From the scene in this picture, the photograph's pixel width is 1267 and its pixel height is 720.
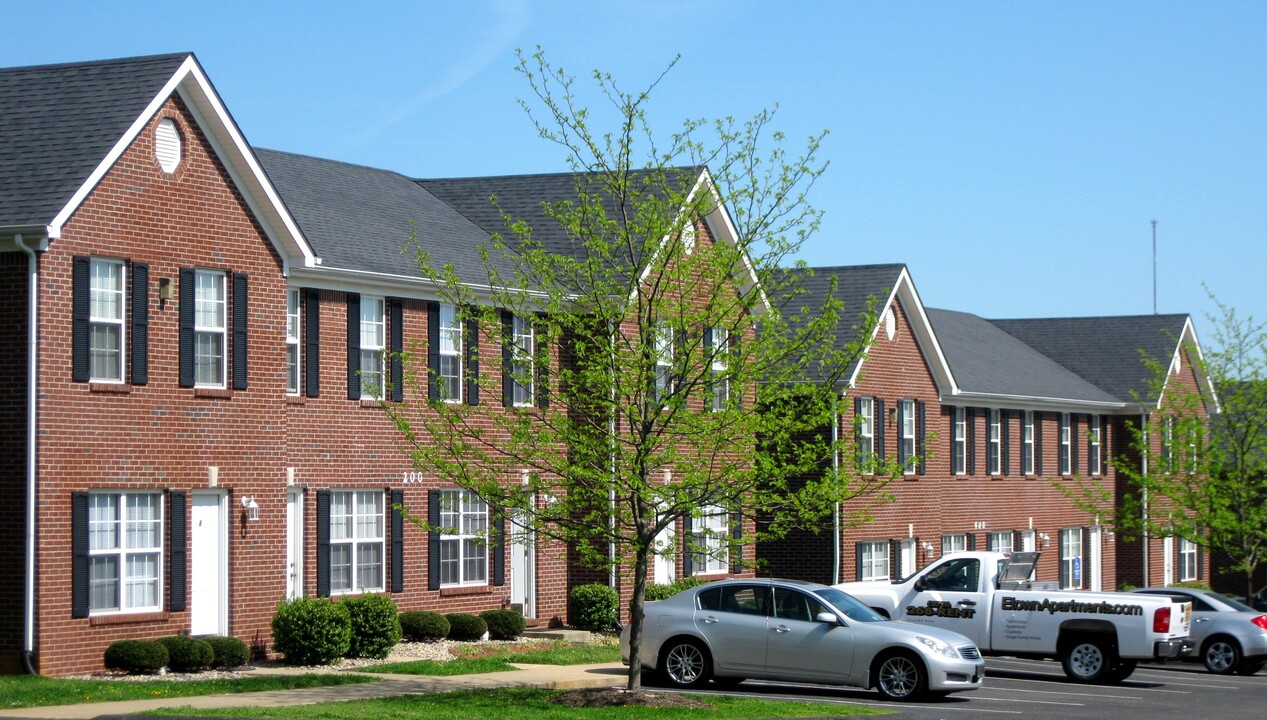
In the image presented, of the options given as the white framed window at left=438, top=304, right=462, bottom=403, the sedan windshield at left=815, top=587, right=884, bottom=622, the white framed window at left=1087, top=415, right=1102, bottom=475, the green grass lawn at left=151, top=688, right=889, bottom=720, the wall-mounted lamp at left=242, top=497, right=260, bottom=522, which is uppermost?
the white framed window at left=438, top=304, right=462, bottom=403

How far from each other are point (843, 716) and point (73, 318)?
37.9 ft

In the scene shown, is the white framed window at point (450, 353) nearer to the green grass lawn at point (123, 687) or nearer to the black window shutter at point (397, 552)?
the black window shutter at point (397, 552)

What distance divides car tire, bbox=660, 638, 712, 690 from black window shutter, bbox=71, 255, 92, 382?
888cm

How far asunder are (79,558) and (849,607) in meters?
10.5

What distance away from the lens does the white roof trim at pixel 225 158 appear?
23359 mm

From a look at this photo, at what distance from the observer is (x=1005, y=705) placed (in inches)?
885

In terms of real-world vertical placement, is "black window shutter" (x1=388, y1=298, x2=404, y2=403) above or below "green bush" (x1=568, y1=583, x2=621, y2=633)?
above

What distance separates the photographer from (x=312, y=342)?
89.9 ft

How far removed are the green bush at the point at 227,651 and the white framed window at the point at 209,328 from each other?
12.3ft

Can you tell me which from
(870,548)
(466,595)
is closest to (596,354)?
(466,595)

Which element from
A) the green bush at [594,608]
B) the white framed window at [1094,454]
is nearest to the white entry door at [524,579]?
the green bush at [594,608]

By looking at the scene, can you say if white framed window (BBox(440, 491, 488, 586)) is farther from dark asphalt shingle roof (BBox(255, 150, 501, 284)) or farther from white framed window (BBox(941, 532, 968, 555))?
white framed window (BBox(941, 532, 968, 555))

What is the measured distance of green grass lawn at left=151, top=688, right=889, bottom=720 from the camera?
18141 millimetres

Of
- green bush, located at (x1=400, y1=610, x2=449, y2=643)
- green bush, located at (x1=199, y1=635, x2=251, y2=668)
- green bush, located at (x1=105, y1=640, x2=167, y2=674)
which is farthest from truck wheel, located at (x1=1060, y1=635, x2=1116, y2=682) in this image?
green bush, located at (x1=105, y1=640, x2=167, y2=674)
